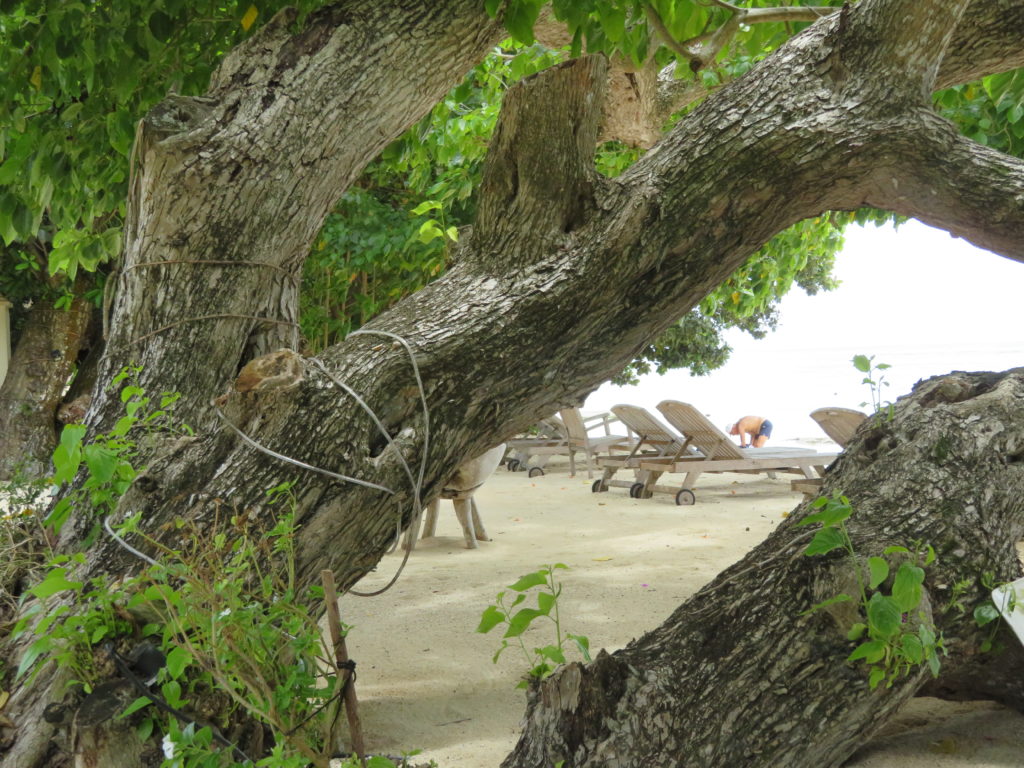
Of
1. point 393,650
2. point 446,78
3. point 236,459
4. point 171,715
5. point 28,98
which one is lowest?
point 393,650

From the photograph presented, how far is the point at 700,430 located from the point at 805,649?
8410 millimetres

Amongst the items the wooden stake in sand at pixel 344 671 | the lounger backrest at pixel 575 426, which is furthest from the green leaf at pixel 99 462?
the lounger backrest at pixel 575 426

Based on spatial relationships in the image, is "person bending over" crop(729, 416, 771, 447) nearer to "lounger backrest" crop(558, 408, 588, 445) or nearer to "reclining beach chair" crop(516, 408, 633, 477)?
"reclining beach chair" crop(516, 408, 633, 477)

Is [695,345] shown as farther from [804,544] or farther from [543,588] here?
[804,544]

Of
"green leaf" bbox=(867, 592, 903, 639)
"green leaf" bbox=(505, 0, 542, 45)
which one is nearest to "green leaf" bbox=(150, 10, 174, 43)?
"green leaf" bbox=(505, 0, 542, 45)

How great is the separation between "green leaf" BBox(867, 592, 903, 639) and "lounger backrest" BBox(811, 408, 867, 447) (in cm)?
720

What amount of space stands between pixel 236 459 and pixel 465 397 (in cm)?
77

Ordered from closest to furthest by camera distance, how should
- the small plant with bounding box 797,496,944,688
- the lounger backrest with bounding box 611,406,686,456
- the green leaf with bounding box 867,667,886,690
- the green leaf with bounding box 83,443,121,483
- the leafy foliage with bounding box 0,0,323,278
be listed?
the green leaf with bounding box 83,443,121,483
the small plant with bounding box 797,496,944,688
the green leaf with bounding box 867,667,886,690
the leafy foliage with bounding box 0,0,323,278
the lounger backrest with bounding box 611,406,686,456

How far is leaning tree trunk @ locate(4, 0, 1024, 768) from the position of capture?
10.5 ft

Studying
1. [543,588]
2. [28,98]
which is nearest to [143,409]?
[28,98]

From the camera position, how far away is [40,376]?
13188mm

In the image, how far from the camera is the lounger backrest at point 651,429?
11961 mm

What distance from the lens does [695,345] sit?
56.6 feet

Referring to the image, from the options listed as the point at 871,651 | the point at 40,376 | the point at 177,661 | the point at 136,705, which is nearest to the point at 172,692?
the point at 136,705
